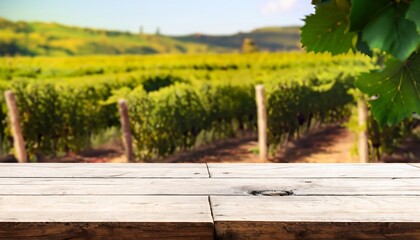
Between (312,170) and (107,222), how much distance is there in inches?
31.8

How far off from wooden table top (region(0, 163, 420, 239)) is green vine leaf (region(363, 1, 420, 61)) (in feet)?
1.95

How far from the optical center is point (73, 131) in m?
9.96

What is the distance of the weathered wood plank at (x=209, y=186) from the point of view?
160cm

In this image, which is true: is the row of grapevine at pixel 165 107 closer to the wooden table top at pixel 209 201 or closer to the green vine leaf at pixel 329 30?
the wooden table top at pixel 209 201

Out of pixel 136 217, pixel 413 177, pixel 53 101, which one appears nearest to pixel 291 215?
pixel 136 217

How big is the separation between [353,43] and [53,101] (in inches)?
361

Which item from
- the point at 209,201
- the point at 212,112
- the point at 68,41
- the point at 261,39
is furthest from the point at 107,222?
the point at 261,39

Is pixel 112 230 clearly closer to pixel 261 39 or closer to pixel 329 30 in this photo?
pixel 329 30

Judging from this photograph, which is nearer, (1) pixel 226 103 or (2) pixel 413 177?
(2) pixel 413 177

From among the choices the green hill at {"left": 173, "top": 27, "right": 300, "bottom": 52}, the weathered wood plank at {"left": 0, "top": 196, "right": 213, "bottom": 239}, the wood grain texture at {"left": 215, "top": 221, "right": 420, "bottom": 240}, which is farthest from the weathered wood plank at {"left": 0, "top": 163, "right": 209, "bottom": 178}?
the green hill at {"left": 173, "top": 27, "right": 300, "bottom": 52}

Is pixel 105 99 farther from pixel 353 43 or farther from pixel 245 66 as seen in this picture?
pixel 353 43

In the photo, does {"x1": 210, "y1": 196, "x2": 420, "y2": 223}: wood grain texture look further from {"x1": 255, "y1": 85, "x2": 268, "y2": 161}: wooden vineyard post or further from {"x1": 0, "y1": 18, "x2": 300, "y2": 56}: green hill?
{"x1": 0, "y1": 18, "x2": 300, "y2": 56}: green hill

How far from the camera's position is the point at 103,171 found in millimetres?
1869

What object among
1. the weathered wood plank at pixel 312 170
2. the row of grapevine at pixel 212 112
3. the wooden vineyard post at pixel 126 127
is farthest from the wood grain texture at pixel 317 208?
the row of grapevine at pixel 212 112
